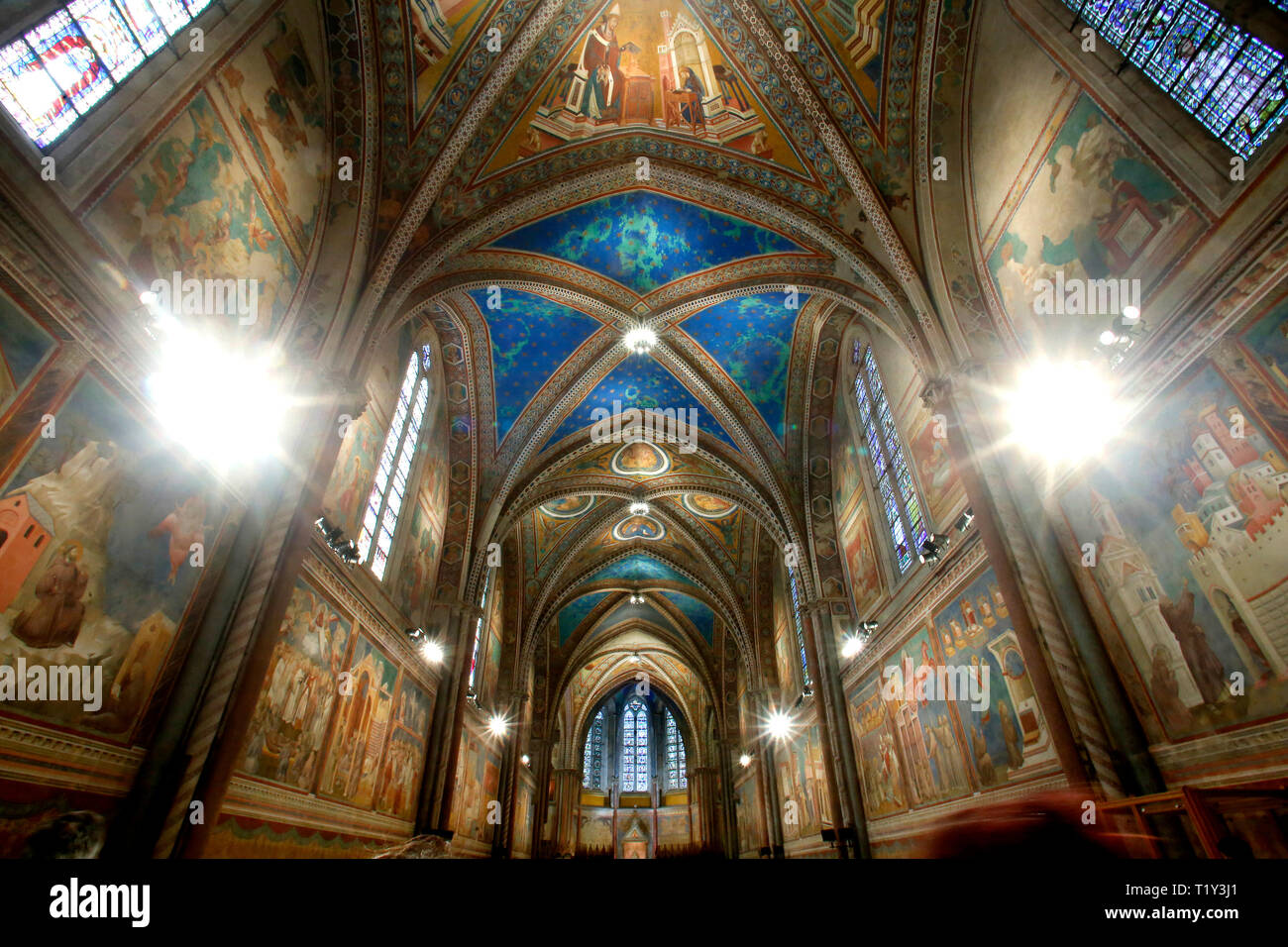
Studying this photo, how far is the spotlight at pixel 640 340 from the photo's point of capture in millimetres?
15039

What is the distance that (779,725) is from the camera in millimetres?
20469

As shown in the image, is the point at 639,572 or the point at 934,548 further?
the point at 639,572

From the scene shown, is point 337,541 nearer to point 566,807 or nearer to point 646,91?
point 646,91

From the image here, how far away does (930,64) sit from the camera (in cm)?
→ 929

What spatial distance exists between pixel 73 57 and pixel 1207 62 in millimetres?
10359

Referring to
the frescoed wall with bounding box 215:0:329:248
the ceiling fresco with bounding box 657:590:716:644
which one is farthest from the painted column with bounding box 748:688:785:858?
the frescoed wall with bounding box 215:0:329:248

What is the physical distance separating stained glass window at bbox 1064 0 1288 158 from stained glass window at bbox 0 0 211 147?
33.0ft

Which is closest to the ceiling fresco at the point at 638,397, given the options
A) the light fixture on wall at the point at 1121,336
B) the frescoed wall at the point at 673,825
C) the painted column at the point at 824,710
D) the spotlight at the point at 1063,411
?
the painted column at the point at 824,710

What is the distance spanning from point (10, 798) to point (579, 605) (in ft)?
81.1

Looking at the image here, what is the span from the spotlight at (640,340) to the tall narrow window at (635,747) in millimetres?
35215

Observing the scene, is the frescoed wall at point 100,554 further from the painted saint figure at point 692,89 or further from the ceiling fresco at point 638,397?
the ceiling fresco at point 638,397

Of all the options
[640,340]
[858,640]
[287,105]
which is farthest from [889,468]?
[287,105]
